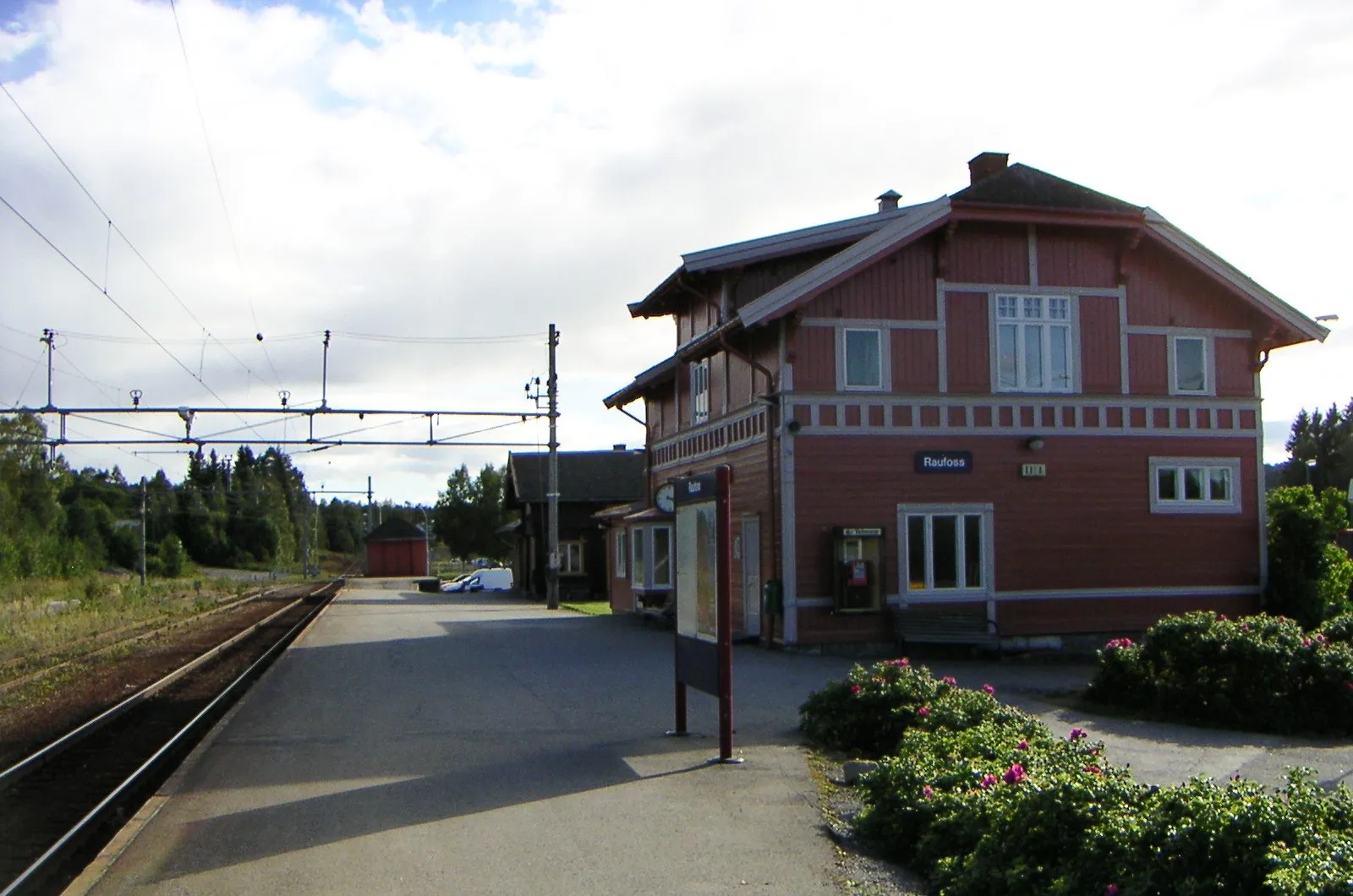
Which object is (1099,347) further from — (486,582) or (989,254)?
(486,582)

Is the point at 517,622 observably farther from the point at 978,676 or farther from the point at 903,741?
the point at 903,741

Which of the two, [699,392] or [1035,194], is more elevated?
[1035,194]

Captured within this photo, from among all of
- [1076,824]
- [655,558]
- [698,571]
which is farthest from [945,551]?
[1076,824]

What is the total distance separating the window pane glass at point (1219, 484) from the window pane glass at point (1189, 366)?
135 cm

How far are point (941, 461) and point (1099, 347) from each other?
11.1 feet

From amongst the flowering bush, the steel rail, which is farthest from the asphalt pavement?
the steel rail

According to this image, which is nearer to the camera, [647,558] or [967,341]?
[967,341]

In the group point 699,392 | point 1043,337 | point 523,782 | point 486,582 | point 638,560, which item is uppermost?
point 1043,337

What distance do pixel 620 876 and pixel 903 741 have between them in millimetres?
2844

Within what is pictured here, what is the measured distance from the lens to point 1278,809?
17.9 ft

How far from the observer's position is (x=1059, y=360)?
68.9 ft

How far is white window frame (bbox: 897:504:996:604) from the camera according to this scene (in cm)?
1997

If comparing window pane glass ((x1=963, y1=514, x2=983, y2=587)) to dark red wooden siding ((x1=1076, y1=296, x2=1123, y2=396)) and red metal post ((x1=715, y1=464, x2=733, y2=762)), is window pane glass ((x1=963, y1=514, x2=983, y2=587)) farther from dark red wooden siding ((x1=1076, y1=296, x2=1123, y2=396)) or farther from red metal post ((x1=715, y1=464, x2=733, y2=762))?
red metal post ((x1=715, y1=464, x2=733, y2=762))

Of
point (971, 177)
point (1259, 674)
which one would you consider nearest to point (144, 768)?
point (1259, 674)
